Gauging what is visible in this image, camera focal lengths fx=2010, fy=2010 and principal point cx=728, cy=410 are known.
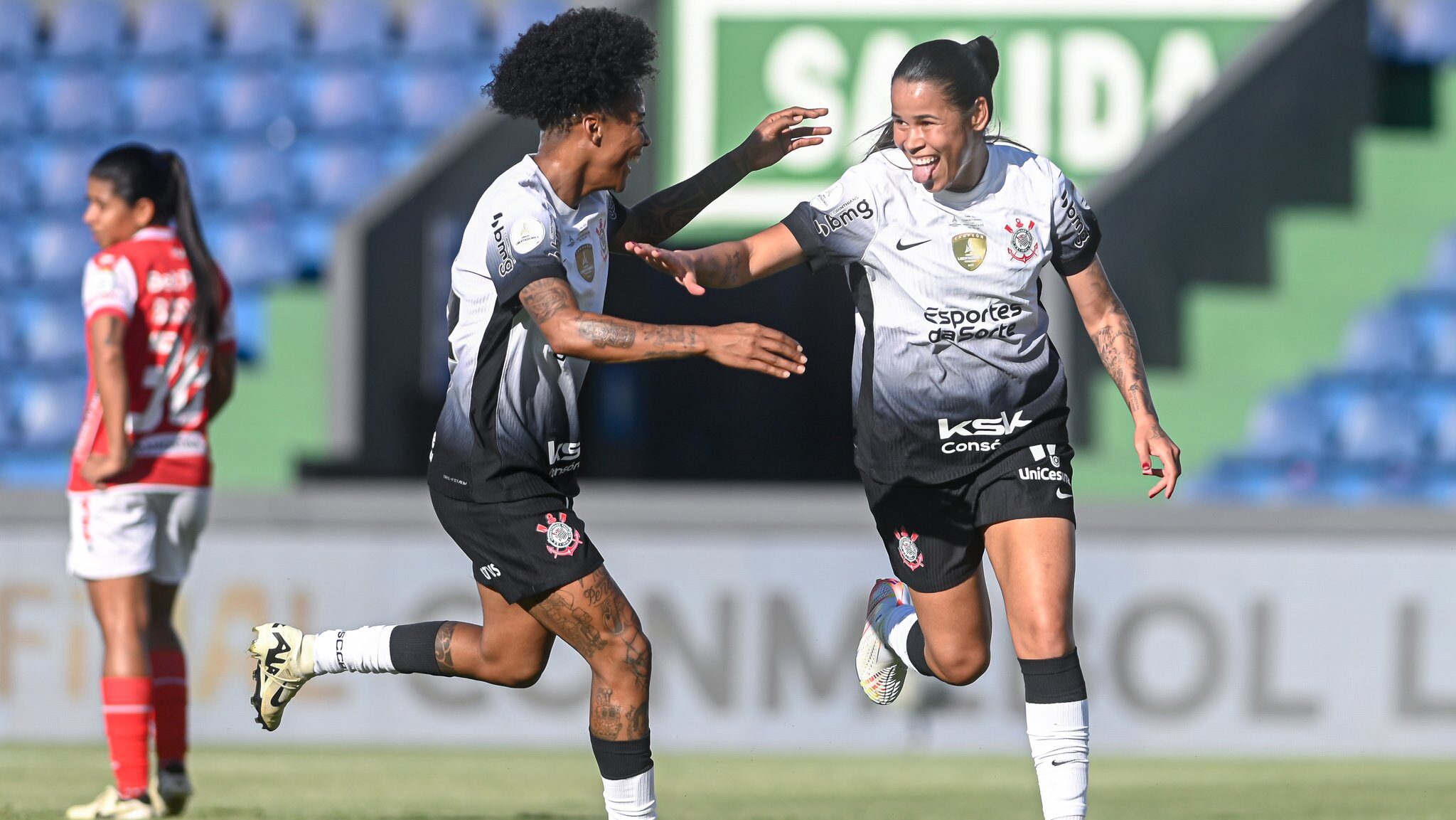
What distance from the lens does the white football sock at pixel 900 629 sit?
6734 millimetres

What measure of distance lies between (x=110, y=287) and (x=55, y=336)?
22.9 feet

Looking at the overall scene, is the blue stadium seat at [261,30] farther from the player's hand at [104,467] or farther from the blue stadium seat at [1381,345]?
the player's hand at [104,467]

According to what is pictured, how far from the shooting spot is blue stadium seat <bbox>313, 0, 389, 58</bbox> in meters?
14.7

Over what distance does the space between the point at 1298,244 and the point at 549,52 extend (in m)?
7.98

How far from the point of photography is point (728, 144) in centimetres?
1345

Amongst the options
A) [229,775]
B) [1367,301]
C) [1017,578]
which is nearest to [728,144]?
[1367,301]

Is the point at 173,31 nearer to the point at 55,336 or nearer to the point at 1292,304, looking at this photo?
the point at 55,336

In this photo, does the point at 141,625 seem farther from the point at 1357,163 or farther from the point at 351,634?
the point at 1357,163

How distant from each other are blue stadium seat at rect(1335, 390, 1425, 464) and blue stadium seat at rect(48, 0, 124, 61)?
9150 mm

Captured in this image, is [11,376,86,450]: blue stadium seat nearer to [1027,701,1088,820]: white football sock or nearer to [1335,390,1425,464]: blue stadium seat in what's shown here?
[1335,390,1425,464]: blue stadium seat

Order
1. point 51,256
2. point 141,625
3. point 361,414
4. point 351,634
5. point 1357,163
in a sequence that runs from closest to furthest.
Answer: point 351,634, point 141,625, point 361,414, point 1357,163, point 51,256

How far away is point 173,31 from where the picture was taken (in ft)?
48.8

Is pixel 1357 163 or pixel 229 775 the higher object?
pixel 1357 163

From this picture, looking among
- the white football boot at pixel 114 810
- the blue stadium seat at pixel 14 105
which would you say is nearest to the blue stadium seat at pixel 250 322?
the blue stadium seat at pixel 14 105
